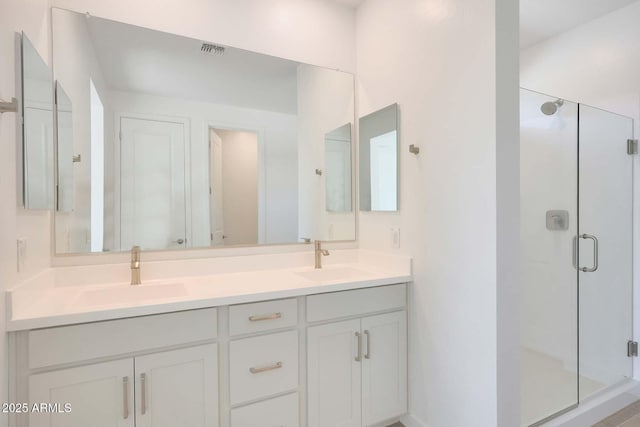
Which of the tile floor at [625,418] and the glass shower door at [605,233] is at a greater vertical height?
the glass shower door at [605,233]

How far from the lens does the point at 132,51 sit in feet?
5.59

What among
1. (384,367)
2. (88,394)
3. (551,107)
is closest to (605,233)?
(551,107)

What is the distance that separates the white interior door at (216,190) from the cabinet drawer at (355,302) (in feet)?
2.30

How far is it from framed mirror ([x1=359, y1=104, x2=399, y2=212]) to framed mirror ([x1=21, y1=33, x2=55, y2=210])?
66.2 inches

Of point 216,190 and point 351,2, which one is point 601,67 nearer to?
point 351,2

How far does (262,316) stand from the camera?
145 cm

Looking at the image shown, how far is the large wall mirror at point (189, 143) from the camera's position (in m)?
1.59

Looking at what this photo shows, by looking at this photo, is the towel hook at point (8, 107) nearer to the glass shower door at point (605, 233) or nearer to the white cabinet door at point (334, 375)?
the white cabinet door at point (334, 375)

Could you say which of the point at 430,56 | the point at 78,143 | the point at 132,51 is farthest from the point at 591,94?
the point at 78,143

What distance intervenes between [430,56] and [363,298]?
1306 mm

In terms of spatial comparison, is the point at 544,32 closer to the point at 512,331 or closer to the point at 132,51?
the point at 512,331

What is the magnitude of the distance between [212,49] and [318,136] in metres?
0.83

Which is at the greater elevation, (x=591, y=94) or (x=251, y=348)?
(x=591, y=94)

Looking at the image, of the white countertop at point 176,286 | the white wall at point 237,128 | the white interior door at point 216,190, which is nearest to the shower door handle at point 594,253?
the white countertop at point 176,286
